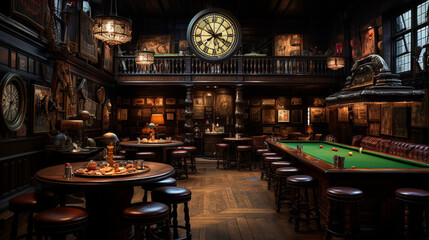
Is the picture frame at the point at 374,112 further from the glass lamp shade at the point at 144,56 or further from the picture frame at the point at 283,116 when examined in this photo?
the glass lamp shade at the point at 144,56

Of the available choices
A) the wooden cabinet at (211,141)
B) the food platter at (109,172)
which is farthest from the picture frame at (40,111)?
the wooden cabinet at (211,141)

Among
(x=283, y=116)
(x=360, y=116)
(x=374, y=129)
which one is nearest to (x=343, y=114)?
(x=360, y=116)

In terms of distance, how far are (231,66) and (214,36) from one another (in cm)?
135

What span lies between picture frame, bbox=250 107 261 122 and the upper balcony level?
2.09m

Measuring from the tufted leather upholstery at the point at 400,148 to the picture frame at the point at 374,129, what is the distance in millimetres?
626

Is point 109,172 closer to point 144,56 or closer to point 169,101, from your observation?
point 144,56

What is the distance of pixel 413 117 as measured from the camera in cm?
709

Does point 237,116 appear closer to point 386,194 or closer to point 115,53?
point 115,53

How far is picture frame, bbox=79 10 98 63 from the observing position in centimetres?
771

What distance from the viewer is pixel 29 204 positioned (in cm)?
318

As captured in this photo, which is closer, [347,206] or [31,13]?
[347,206]

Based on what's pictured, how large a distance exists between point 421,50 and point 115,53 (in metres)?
9.78

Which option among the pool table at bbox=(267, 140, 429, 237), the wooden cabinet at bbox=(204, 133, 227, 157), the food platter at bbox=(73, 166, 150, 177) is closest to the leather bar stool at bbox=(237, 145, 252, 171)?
the wooden cabinet at bbox=(204, 133, 227, 157)

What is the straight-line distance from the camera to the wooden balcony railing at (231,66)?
1117cm
